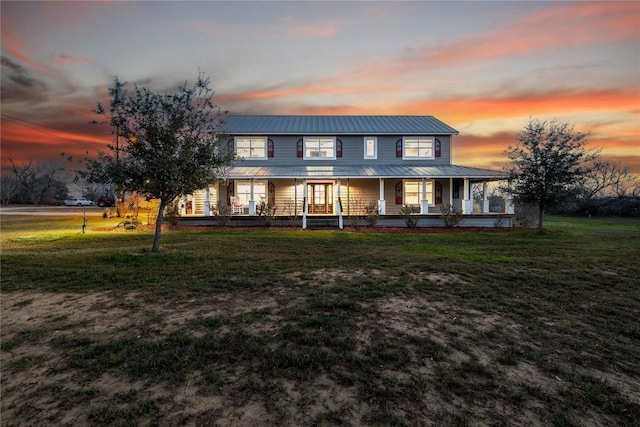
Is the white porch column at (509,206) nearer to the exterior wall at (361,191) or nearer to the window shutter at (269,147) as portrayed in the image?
the exterior wall at (361,191)

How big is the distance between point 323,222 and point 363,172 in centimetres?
479

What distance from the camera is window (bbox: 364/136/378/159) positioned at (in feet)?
79.8

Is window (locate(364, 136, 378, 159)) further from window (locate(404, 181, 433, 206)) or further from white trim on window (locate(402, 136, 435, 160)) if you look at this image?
window (locate(404, 181, 433, 206))

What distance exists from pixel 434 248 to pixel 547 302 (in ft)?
19.3

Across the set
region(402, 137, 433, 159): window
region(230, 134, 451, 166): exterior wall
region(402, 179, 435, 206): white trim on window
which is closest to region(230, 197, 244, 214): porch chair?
region(230, 134, 451, 166): exterior wall

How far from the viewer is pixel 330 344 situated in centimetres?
397

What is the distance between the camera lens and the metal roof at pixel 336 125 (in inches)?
947

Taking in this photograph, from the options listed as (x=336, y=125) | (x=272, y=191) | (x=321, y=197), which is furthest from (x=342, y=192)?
(x=336, y=125)

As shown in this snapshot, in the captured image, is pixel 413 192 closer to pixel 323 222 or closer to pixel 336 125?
pixel 323 222

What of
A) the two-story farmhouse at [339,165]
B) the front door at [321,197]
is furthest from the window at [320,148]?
the front door at [321,197]

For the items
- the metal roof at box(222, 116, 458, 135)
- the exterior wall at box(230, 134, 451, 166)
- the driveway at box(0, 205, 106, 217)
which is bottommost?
the driveway at box(0, 205, 106, 217)

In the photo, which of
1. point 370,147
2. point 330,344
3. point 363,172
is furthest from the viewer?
point 370,147

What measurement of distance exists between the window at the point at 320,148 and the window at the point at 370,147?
2.55 meters

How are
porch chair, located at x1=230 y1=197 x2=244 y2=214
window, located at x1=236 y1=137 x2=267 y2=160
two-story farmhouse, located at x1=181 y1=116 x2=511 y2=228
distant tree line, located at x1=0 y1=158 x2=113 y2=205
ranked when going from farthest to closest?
1. distant tree line, located at x1=0 y1=158 x2=113 y2=205
2. window, located at x1=236 y1=137 x2=267 y2=160
3. two-story farmhouse, located at x1=181 y1=116 x2=511 y2=228
4. porch chair, located at x1=230 y1=197 x2=244 y2=214
